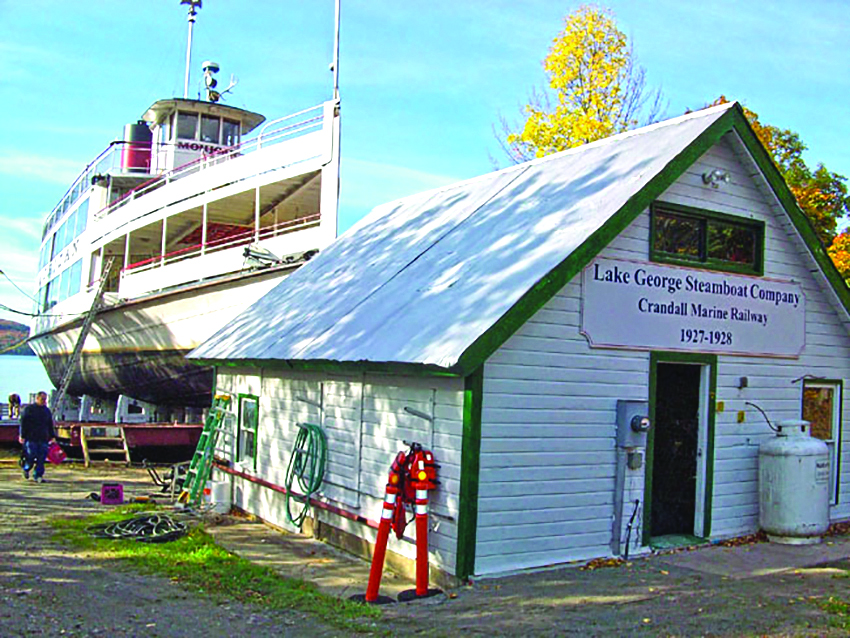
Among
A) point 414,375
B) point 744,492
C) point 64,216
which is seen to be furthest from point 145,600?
point 64,216

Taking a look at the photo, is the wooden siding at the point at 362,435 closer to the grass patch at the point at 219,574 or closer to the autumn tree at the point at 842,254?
the grass patch at the point at 219,574

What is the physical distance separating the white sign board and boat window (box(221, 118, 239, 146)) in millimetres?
20564

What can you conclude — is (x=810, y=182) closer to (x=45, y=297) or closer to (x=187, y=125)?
(x=187, y=125)

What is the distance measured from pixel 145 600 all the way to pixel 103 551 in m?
2.51

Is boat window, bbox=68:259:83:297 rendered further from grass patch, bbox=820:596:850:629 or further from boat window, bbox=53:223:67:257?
grass patch, bbox=820:596:850:629

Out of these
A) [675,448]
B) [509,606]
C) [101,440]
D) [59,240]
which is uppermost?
[59,240]

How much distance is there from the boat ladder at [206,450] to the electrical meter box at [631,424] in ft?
21.4

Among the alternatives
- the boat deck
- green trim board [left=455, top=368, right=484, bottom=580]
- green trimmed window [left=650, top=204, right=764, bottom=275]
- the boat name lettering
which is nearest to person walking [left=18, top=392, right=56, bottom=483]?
→ the boat deck

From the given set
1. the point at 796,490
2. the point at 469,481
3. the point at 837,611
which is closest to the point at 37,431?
the point at 469,481

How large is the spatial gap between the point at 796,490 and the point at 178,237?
18157 mm

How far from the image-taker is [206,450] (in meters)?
12.9

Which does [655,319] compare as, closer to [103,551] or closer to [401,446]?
[401,446]

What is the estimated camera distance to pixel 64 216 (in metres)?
35.0

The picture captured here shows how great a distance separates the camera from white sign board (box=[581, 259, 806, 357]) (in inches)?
352
